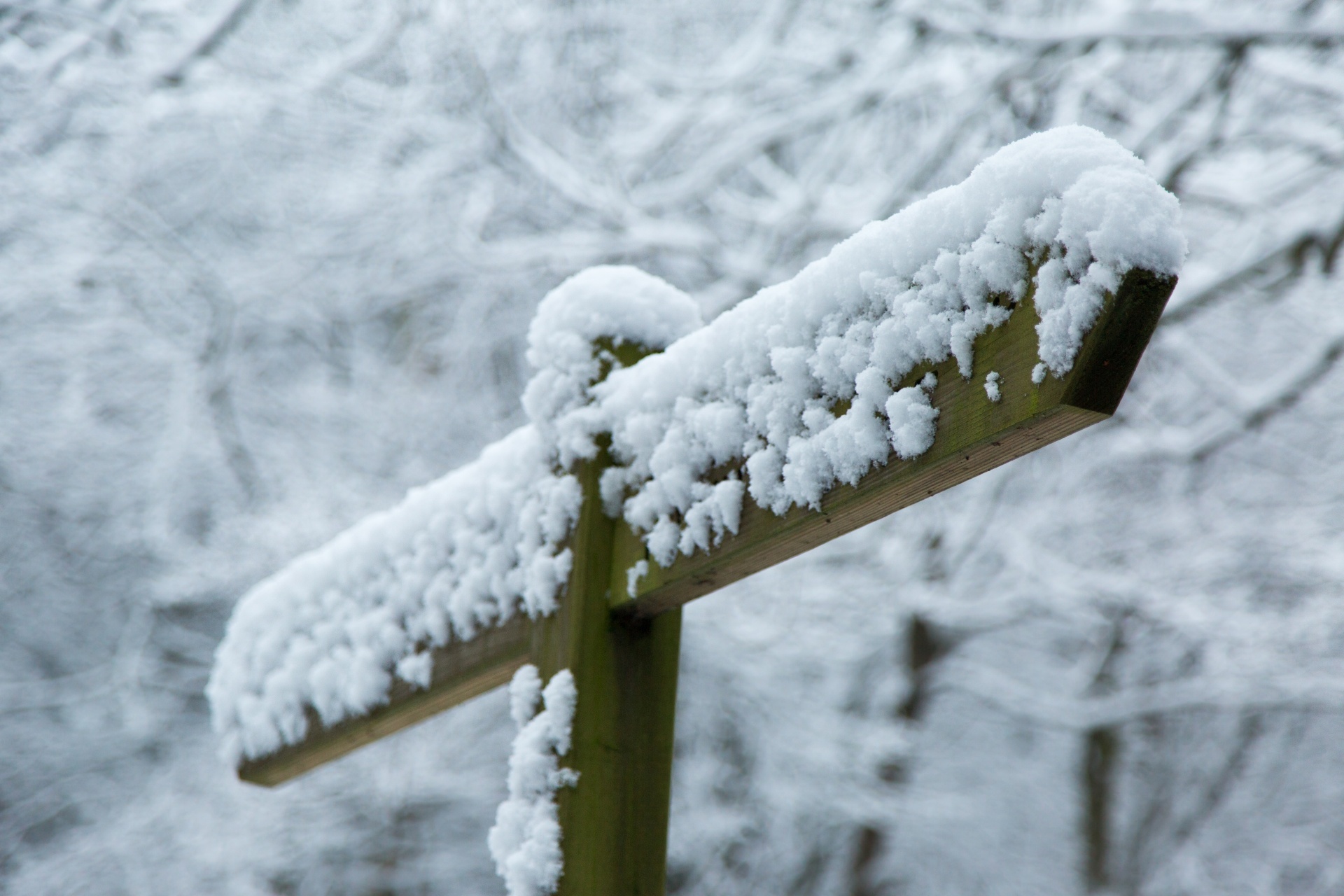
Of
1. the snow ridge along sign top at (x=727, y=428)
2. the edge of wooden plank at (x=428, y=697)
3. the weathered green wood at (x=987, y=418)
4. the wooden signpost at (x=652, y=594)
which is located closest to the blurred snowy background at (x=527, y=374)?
the edge of wooden plank at (x=428, y=697)

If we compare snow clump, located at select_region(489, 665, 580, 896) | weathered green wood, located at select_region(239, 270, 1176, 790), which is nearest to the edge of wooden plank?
weathered green wood, located at select_region(239, 270, 1176, 790)

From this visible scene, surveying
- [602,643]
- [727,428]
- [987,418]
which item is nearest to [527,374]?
[602,643]

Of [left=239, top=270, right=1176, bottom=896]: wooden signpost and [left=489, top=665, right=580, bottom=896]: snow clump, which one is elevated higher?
[left=239, top=270, right=1176, bottom=896]: wooden signpost

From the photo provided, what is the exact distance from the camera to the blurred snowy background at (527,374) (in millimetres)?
4395

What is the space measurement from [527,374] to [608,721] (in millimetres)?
3718

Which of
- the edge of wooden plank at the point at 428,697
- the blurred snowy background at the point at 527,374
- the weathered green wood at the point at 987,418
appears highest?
the blurred snowy background at the point at 527,374

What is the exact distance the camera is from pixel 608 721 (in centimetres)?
120

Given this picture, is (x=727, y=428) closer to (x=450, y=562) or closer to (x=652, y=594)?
(x=652, y=594)

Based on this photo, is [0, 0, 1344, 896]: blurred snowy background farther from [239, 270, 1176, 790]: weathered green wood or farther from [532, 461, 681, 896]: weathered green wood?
[532, 461, 681, 896]: weathered green wood

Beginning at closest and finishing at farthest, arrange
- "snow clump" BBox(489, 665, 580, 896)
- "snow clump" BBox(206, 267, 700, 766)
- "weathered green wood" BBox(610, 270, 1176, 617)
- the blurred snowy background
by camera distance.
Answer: "weathered green wood" BBox(610, 270, 1176, 617) → "snow clump" BBox(489, 665, 580, 896) → "snow clump" BBox(206, 267, 700, 766) → the blurred snowy background

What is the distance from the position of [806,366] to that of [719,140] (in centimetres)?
389

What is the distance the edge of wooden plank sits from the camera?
1354 millimetres

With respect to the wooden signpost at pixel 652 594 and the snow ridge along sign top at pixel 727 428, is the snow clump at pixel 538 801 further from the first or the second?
the snow ridge along sign top at pixel 727 428

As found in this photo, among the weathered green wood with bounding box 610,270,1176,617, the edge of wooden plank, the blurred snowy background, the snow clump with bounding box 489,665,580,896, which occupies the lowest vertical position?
the snow clump with bounding box 489,665,580,896
